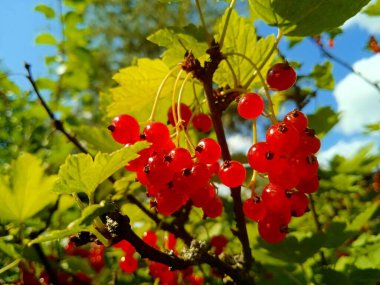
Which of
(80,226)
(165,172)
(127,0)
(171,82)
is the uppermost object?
(127,0)

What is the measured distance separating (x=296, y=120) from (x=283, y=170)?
0.15 m

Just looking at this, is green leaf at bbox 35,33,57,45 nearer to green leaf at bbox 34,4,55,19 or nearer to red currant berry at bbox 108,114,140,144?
green leaf at bbox 34,4,55,19

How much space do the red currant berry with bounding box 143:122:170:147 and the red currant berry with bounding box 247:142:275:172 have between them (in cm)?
23

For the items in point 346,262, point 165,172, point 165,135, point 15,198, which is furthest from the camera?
point 346,262

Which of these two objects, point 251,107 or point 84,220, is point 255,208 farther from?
point 84,220

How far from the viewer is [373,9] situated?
6.88 ft

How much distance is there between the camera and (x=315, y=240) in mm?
1591

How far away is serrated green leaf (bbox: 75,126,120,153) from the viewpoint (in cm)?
173

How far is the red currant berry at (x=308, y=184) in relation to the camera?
1093mm

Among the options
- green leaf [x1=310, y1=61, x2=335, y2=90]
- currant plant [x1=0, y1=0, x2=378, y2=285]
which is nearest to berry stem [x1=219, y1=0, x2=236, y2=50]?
currant plant [x1=0, y1=0, x2=378, y2=285]

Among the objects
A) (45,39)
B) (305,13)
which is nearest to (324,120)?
(305,13)

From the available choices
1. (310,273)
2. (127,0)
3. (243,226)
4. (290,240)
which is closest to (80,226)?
(243,226)

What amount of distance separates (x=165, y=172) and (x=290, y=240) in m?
0.83

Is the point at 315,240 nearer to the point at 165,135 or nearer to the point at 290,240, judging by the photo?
the point at 290,240
